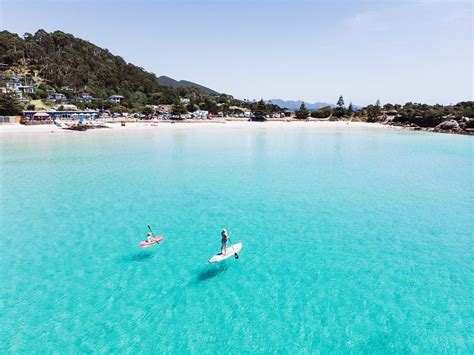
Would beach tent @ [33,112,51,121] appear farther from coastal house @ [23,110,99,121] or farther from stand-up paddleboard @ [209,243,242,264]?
stand-up paddleboard @ [209,243,242,264]

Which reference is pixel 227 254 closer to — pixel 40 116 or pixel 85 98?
pixel 40 116

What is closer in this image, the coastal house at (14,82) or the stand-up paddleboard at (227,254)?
the stand-up paddleboard at (227,254)

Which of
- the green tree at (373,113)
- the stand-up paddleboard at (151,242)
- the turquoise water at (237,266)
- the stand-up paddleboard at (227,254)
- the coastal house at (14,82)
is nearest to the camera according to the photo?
the turquoise water at (237,266)

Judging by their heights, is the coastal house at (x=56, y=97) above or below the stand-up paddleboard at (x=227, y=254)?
above

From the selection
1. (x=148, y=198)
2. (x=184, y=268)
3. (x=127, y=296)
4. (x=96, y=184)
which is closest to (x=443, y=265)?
(x=184, y=268)

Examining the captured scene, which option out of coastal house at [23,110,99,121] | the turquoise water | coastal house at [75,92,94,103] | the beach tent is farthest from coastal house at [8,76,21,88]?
the turquoise water

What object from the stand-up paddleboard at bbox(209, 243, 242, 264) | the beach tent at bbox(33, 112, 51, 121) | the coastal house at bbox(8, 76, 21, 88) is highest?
the coastal house at bbox(8, 76, 21, 88)

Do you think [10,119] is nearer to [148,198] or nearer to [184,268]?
[148,198]

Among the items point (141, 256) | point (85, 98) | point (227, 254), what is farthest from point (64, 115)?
point (227, 254)

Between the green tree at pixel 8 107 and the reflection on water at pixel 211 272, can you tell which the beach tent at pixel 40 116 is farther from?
the reflection on water at pixel 211 272

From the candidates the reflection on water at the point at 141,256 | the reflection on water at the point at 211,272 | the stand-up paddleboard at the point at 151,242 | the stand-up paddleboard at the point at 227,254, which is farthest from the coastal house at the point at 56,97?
the reflection on water at the point at 211,272
